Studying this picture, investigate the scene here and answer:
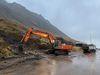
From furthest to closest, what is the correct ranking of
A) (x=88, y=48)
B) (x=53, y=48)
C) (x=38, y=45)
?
(x=88, y=48) → (x=38, y=45) → (x=53, y=48)

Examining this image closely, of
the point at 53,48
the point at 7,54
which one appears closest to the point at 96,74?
the point at 7,54

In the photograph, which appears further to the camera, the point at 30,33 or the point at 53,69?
the point at 30,33

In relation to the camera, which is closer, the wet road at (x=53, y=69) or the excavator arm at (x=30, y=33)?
the wet road at (x=53, y=69)

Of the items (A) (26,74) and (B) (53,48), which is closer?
(A) (26,74)

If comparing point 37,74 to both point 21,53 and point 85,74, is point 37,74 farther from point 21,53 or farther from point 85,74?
point 21,53

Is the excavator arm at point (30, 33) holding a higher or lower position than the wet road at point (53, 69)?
higher

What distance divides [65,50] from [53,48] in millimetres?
3587

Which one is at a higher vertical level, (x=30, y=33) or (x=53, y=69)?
(x=30, y=33)

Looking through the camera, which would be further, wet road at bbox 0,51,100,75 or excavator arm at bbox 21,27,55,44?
excavator arm at bbox 21,27,55,44

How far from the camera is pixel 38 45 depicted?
6756 centimetres

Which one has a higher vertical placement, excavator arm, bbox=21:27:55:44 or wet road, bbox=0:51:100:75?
excavator arm, bbox=21:27:55:44

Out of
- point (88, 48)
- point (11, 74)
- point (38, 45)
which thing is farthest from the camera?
point (88, 48)

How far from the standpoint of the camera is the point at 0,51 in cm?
4062

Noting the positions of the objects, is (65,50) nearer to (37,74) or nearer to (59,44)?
(59,44)
